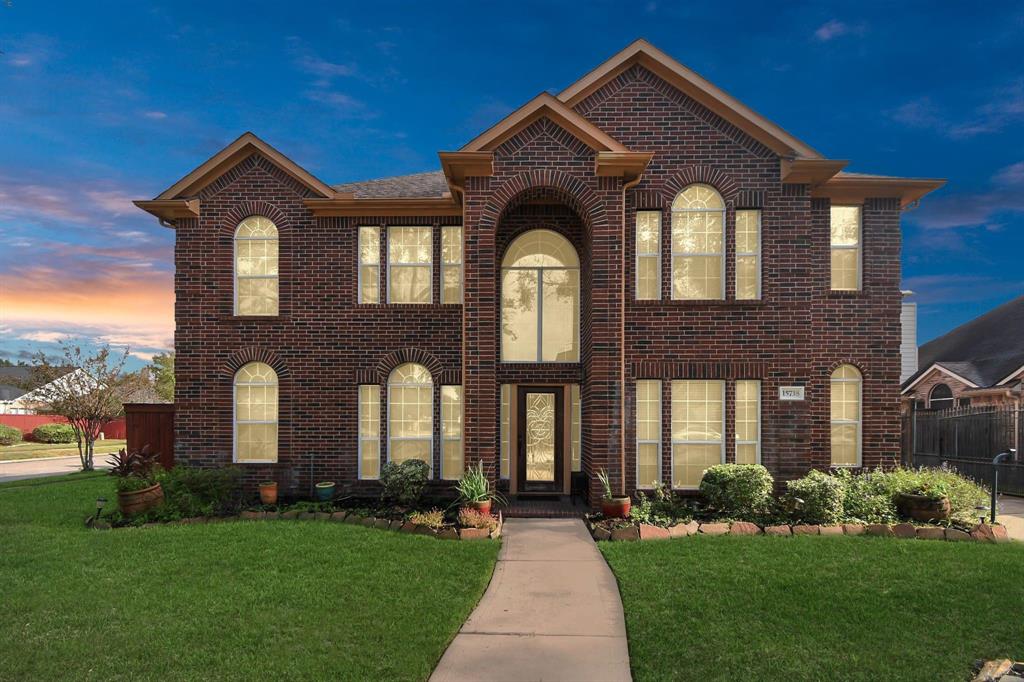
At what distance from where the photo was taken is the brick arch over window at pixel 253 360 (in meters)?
13.2

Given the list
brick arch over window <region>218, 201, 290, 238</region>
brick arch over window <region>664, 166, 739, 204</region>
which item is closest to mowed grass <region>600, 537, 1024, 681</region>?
brick arch over window <region>664, 166, 739, 204</region>

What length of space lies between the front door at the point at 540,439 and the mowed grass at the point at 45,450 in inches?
925

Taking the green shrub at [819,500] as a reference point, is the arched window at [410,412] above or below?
above

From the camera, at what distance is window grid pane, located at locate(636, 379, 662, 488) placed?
39.6ft

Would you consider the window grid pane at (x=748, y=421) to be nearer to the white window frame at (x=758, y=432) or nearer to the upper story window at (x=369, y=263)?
the white window frame at (x=758, y=432)

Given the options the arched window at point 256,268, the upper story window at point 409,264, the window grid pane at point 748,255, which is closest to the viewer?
the window grid pane at point 748,255

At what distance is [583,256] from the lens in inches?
501

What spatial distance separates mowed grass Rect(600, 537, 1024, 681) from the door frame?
3.66 meters

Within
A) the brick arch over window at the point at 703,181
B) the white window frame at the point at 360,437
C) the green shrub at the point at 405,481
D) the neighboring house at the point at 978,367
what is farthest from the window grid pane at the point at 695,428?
the neighboring house at the point at 978,367

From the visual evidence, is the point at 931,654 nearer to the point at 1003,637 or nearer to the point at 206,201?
the point at 1003,637

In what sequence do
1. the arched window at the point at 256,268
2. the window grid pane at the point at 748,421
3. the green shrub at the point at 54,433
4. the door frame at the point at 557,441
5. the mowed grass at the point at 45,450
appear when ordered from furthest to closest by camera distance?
the green shrub at the point at 54,433, the mowed grass at the point at 45,450, the arched window at the point at 256,268, the door frame at the point at 557,441, the window grid pane at the point at 748,421

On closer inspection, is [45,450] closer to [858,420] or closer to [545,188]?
[545,188]

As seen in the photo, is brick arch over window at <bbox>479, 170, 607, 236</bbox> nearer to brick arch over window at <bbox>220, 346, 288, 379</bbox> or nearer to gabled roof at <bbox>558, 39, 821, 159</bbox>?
gabled roof at <bbox>558, 39, 821, 159</bbox>

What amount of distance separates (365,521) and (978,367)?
73.8 ft
